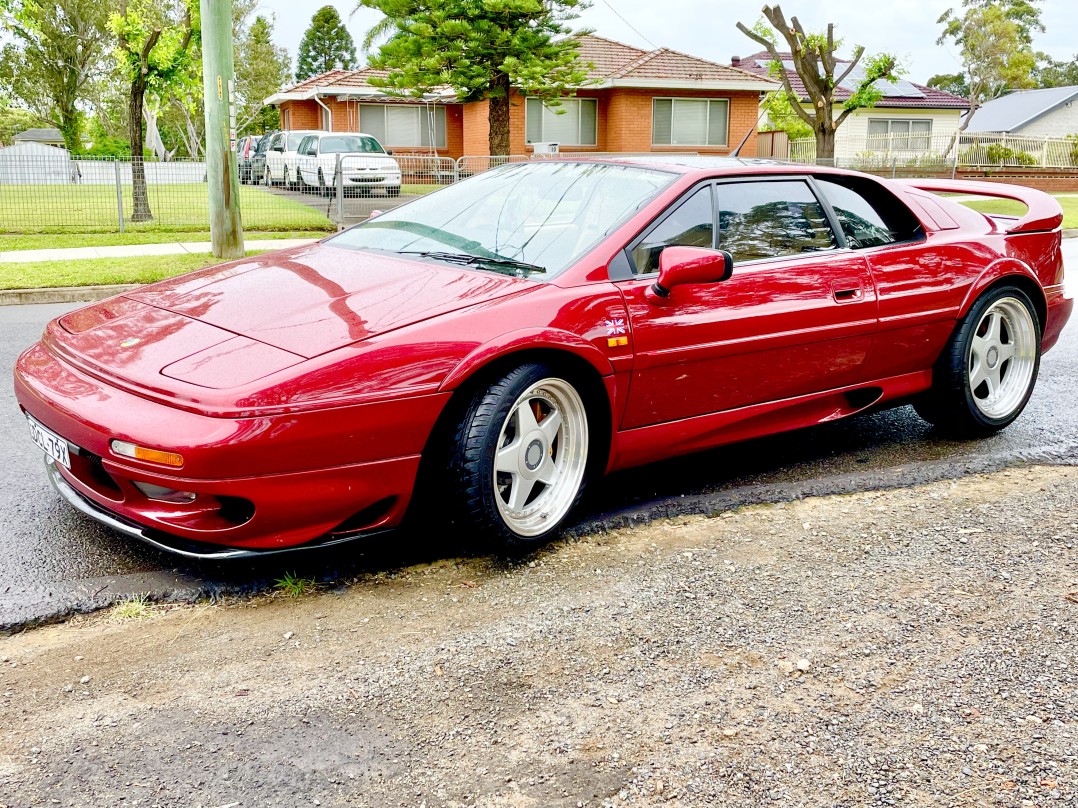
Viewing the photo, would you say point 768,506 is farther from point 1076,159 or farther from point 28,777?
point 1076,159

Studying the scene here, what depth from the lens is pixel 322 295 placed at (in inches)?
149

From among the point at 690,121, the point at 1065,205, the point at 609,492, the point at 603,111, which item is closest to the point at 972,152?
the point at 1065,205

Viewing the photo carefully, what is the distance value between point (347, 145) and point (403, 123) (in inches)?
412

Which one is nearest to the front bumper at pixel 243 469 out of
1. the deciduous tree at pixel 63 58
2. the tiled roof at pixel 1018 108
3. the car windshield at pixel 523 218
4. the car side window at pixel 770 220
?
the car windshield at pixel 523 218

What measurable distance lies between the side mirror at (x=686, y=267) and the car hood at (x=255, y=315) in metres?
0.49

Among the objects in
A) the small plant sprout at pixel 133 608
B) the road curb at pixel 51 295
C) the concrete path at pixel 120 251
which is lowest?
the small plant sprout at pixel 133 608

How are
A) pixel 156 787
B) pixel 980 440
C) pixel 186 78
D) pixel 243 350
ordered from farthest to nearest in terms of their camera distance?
1. pixel 186 78
2. pixel 980 440
3. pixel 243 350
4. pixel 156 787

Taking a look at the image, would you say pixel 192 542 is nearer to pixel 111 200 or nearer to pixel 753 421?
pixel 753 421

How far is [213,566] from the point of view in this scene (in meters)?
3.64

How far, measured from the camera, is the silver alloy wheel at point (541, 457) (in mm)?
3682

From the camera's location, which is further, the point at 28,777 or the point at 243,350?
the point at 243,350

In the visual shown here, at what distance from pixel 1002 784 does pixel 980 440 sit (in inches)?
129

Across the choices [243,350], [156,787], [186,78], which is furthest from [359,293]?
[186,78]

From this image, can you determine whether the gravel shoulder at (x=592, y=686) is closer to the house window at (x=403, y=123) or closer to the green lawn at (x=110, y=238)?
the green lawn at (x=110, y=238)
